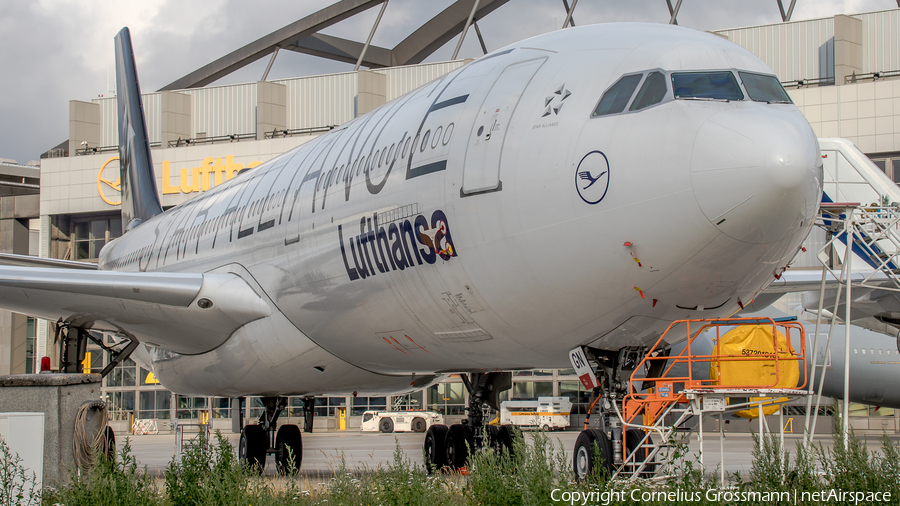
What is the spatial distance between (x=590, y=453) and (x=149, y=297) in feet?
23.8

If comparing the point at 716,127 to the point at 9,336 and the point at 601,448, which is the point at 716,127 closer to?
the point at 601,448

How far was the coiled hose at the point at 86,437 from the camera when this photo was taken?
8.06 m

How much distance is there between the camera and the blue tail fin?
21203mm

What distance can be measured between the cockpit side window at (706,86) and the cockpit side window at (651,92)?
10cm

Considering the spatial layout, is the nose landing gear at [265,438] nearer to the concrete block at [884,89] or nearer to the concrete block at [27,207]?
the concrete block at [884,89]

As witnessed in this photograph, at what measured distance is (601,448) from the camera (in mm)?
7301

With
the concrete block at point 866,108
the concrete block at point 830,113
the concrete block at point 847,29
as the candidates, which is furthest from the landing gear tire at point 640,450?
the concrete block at point 847,29

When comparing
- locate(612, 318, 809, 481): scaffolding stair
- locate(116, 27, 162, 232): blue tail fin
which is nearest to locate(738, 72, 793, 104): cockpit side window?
locate(612, 318, 809, 481): scaffolding stair

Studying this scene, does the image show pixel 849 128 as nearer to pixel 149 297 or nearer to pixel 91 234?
pixel 149 297

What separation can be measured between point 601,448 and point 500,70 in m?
3.74

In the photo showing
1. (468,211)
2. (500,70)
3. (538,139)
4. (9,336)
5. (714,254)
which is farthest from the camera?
(9,336)

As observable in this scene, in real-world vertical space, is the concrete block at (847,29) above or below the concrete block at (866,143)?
above

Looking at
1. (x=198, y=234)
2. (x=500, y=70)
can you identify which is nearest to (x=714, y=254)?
(x=500, y=70)

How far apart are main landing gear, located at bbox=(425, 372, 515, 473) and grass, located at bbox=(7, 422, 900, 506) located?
4930mm
